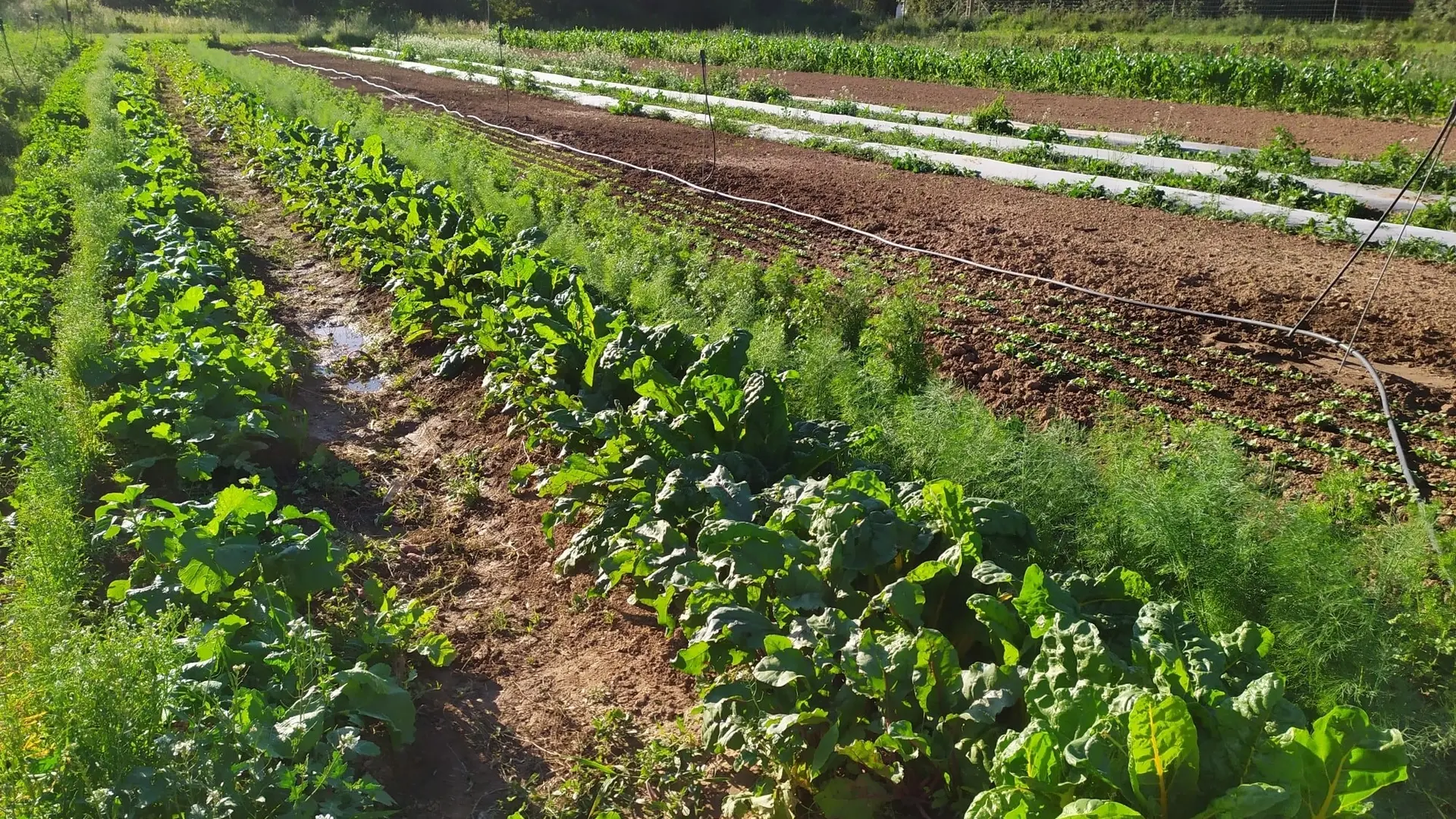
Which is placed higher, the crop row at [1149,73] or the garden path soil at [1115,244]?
the crop row at [1149,73]

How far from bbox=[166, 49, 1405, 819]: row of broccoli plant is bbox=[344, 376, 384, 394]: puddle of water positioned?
7.45 feet

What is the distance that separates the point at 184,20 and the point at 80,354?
57.0 m

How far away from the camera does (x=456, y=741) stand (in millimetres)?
3750

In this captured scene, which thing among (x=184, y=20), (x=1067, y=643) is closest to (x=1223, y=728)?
(x=1067, y=643)

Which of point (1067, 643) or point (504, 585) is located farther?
point (504, 585)

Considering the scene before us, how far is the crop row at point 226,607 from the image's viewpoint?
2.73 metres

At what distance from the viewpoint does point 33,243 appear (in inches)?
383

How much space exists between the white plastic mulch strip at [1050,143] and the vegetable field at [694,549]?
507 cm

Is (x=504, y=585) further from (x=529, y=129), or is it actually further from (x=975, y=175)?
(x=529, y=129)

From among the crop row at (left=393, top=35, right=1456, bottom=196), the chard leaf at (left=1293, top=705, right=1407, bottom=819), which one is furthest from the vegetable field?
the crop row at (left=393, top=35, right=1456, bottom=196)

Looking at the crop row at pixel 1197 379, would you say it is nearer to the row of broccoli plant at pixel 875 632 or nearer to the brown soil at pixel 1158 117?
the row of broccoli plant at pixel 875 632

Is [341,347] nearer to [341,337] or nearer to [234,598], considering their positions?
[341,337]

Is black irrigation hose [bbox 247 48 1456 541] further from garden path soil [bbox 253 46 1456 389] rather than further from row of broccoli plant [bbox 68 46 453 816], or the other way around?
row of broccoli plant [bbox 68 46 453 816]

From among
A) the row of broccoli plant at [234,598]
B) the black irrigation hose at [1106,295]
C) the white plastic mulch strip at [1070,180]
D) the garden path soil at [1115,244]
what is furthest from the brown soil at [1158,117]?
the row of broccoli plant at [234,598]
